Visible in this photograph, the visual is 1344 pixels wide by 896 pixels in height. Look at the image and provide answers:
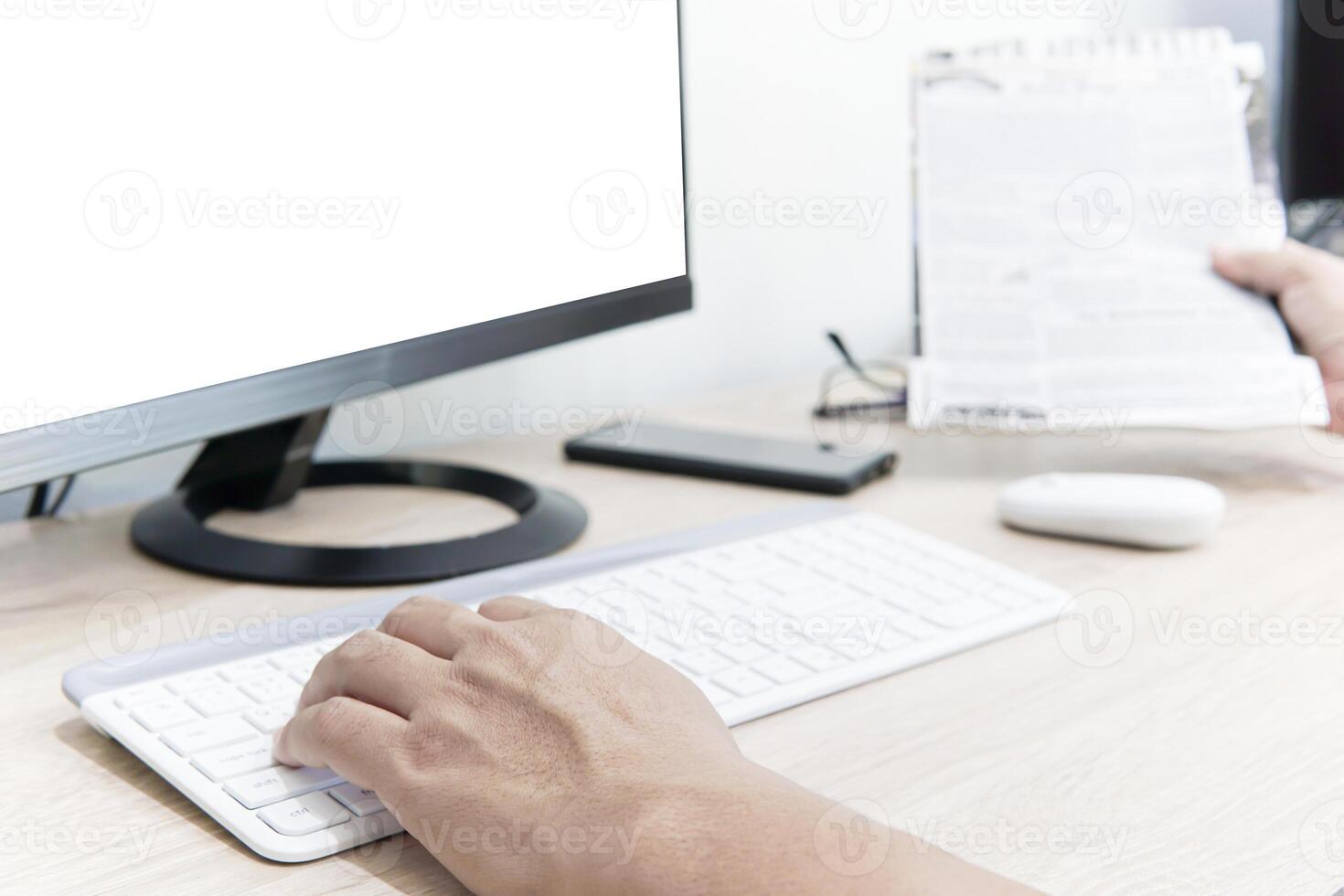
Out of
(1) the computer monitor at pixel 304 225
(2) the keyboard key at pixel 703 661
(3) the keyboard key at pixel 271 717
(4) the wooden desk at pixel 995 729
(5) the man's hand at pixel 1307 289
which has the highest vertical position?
(1) the computer monitor at pixel 304 225

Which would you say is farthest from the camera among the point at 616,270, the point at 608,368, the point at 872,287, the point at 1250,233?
the point at 872,287

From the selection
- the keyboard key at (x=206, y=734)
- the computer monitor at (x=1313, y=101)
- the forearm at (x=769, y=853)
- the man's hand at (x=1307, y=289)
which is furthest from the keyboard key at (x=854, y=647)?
the computer monitor at (x=1313, y=101)

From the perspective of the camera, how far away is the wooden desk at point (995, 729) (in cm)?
45

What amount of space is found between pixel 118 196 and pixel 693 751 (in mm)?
366

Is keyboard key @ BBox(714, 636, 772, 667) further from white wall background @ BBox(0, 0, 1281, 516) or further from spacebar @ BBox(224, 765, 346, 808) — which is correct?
white wall background @ BBox(0, 0, 1281, 516)

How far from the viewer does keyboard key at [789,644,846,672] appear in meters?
0.59

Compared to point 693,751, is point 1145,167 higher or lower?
higher

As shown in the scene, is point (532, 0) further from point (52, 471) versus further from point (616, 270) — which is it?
point (52, 471)

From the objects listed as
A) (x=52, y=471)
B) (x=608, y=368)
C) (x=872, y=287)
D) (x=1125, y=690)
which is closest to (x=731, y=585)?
(x=1125, y=690)

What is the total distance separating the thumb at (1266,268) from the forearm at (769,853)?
67 centimetres

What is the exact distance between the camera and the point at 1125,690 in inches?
22.9

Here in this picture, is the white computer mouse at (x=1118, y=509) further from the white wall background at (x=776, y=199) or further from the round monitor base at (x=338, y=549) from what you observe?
the white wall background at (x=776, y=199)

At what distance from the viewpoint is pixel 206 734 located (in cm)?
51

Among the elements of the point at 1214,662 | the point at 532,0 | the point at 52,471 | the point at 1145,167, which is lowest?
the point at 1214,662
